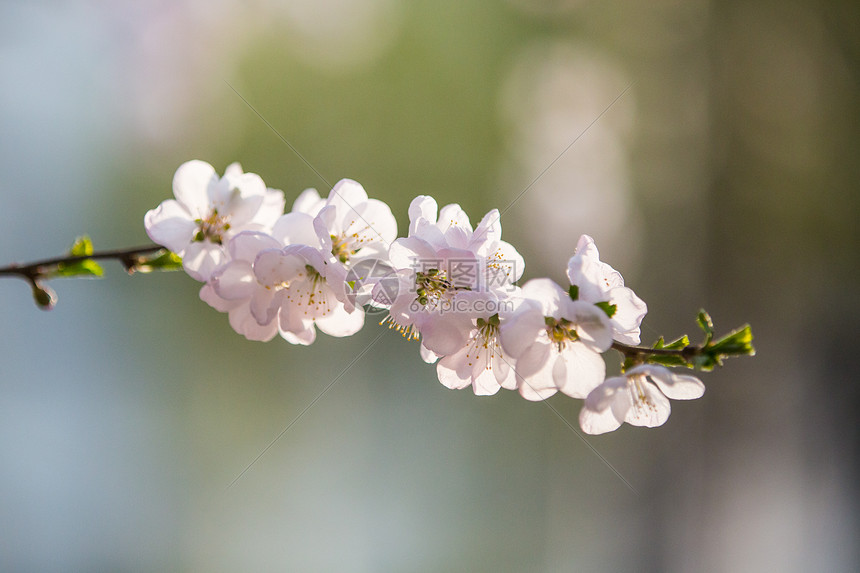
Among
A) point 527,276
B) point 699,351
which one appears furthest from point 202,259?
point 527,276

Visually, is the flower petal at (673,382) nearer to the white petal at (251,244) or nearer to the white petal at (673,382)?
the white petal at (673,382)

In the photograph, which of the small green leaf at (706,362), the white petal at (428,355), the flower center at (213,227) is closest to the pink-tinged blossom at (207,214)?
the flower center at (213,227)

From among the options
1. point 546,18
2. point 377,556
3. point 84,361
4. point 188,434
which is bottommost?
point 377,556

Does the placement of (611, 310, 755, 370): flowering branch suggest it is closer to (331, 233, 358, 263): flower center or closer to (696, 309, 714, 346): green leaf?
(696, 309, 714, 346): green leaf

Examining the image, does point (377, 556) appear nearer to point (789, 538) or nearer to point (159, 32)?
point (789, 538)

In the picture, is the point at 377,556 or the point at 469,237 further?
the point at 377,556

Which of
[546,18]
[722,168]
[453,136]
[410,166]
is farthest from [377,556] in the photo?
[546,18]
